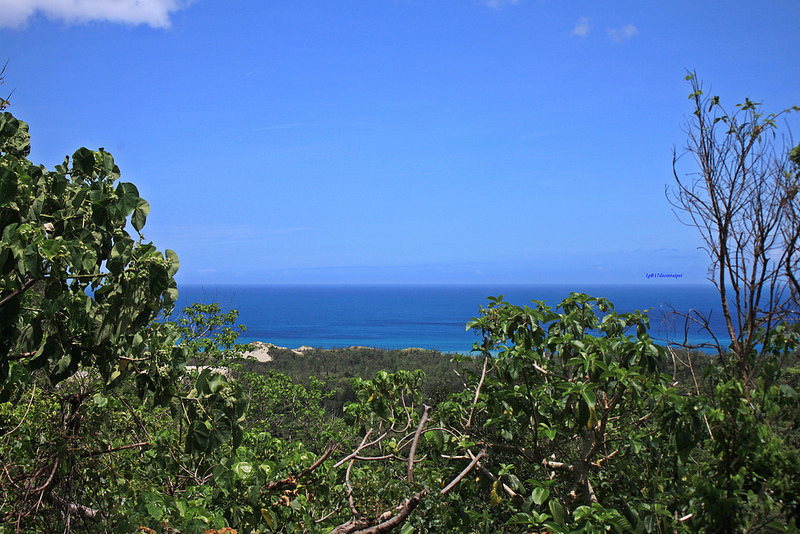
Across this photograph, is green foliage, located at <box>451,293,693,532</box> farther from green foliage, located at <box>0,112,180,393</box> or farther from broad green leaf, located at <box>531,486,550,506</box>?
green foliage, located at <box>0,112,180,393</box>

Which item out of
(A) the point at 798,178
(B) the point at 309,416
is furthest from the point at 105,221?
(B) the point at 309,416

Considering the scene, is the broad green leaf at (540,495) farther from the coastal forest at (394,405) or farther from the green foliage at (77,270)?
the green foliage at (77,270)

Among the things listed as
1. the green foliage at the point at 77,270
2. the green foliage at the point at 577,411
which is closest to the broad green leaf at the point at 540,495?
the green foliage at the point at 577,411

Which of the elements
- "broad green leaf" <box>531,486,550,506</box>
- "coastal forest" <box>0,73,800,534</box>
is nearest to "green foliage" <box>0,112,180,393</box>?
"coastal forest" <box>0,73,800,534</box>

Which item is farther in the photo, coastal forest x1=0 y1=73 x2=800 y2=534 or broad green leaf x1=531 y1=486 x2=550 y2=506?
broad green leaf x1=531 y1=486 x2=550 y2=506

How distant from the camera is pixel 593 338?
295cm

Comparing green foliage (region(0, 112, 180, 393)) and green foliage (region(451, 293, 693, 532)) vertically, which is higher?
green foliage (region(0, 112, 180, 393))

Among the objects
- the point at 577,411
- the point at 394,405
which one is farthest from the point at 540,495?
the point at 394,405

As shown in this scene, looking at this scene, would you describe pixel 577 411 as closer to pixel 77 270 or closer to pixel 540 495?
pixel 540 495

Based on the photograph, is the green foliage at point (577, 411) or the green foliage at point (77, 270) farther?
the green foliage at point (577, 411)

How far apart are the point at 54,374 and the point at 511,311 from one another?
2.43 m

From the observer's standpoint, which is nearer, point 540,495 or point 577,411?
point 540,495

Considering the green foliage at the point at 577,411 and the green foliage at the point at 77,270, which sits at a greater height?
the green foliage at the point at 77,270

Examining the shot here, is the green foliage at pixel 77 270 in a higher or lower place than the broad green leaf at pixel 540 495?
higher
